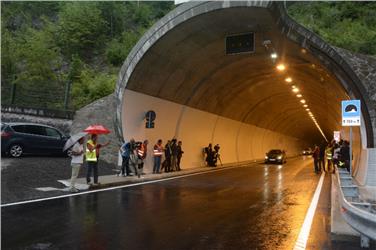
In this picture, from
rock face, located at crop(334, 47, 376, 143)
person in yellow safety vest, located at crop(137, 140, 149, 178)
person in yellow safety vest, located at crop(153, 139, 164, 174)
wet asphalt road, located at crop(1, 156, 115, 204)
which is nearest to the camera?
wet asphalt road, located at crop(1, 156, 115, 204)

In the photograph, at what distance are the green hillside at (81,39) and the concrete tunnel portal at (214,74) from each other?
822 cm

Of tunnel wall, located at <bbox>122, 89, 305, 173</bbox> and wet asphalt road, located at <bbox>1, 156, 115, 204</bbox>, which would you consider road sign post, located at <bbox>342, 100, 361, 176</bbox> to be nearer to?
wet asphalt road, located at <bbox>1, 156, 115, 204</bbox>

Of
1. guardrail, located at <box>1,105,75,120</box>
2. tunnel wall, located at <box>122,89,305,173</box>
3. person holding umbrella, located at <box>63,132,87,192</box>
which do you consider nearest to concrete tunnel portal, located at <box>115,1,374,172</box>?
tunnel wall, located at <box>122,89,305,173</box>

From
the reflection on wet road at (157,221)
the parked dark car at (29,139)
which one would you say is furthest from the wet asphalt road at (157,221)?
the parked dark car at (29,139)

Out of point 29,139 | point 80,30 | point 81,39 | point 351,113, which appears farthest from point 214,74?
point 80,30

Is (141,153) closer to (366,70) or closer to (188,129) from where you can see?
(188,129)

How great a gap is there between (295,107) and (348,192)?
3463cm

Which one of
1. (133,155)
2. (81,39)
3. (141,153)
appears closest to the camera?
(133,155)

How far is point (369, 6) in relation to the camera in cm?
4959

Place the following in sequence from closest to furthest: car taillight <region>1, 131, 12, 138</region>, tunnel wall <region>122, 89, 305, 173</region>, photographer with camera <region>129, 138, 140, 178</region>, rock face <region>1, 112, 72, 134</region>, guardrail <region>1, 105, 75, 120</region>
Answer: car taillight <region>1, 131, 12, 138</region>
photographer with camera <region>129, 138, 140, 178</region>
tunnel wall <region>122, 89, 305, 173</region>
rock face <region>1, 112, 72, 134</region>
guardrail <region>1, 105, 75, 120</region>

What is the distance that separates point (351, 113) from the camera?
1245 cm

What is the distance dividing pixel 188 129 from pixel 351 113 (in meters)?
13.8

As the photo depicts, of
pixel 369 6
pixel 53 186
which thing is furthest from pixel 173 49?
pixel 369 6

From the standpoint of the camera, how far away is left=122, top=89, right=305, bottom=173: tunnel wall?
20188 mm
